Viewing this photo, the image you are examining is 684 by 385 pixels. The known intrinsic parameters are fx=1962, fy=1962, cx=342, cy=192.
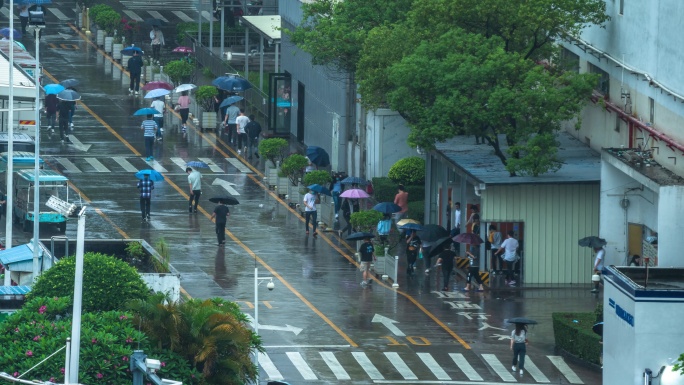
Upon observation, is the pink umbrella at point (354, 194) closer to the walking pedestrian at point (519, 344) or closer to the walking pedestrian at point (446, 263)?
the walking pedestrian at point (446, 263)

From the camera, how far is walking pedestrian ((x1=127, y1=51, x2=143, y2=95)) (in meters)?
80.9

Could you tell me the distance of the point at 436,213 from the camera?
60625 millimetres

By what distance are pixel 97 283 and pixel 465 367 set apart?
936 centimetres

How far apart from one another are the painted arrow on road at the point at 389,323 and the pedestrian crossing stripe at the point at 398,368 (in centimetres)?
209

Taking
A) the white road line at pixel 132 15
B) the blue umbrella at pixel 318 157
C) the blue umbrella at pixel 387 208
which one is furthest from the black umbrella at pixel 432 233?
the white road line at pixel 132 15

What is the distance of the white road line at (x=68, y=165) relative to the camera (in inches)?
2682

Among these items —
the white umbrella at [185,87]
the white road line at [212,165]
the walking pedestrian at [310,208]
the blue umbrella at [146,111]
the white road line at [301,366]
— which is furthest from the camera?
the white umbrella at [185,87]

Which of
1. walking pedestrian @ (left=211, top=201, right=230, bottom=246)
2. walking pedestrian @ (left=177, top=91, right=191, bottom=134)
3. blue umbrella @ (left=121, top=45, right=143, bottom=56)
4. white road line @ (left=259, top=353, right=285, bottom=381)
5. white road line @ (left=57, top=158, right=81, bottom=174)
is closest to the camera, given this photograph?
white road line @ (left=259, top=353, right=285, bottom=381)

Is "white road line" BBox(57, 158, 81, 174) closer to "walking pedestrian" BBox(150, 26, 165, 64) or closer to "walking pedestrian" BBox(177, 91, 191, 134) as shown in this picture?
"walking pedestrian" BBox(177, 91, 191, 134)

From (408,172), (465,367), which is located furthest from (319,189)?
(465,367)

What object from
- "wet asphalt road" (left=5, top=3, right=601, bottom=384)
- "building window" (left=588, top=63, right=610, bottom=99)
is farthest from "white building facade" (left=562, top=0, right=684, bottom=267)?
"wet asphalt road" (left=5, top=3, right=601, bottom=384)

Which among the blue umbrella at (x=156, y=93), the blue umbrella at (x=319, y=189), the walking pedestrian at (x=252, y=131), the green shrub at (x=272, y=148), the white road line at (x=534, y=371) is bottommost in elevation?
the white road line at (x=534, y=371)

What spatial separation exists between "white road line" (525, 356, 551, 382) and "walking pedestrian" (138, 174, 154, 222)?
58.7ft

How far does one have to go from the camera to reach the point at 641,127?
53562 mm
